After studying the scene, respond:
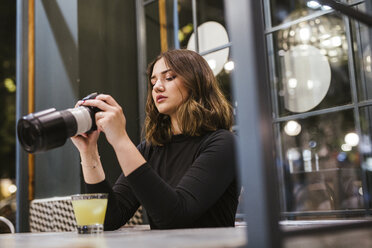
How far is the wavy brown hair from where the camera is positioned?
4.46 feet

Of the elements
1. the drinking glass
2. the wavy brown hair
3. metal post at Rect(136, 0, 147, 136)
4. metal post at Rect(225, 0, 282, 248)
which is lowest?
the drinking glass

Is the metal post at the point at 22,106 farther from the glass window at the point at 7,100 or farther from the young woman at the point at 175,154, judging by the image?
the glass window at the point at 7,100

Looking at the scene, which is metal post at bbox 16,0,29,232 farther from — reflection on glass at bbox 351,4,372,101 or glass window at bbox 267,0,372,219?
reflection on glass at bbox 351,4,372,101

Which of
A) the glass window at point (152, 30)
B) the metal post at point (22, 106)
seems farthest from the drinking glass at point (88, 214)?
the glass window at point (152, 30)

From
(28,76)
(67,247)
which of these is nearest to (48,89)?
(28,76)

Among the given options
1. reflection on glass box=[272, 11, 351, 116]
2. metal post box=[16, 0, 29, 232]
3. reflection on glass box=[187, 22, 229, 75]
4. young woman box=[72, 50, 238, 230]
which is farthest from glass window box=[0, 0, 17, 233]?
young woman box=[72, 50, 238, 230]

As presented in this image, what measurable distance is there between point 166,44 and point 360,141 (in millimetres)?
1319

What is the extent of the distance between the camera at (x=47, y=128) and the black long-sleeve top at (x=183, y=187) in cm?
16

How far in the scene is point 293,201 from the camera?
74.6 inches

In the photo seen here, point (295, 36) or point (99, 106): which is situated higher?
point (295, 36)

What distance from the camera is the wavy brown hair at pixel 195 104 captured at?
4.46 ft

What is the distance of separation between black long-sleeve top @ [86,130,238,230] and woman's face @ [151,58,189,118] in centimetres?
11

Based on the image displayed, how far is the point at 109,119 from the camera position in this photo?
97 cm

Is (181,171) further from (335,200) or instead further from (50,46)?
(50,46)
